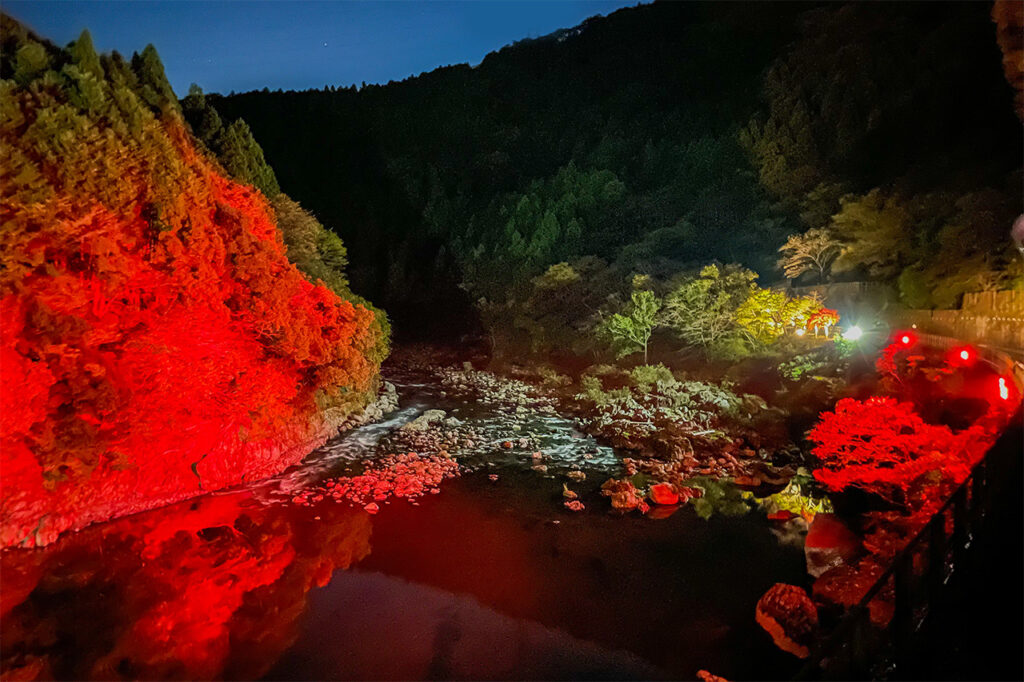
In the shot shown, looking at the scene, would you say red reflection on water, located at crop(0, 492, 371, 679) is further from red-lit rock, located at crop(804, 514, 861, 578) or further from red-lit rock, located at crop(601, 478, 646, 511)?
red-lit rock, located at crop(804, 514, 861, 578)

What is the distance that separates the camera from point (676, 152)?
3062 cm

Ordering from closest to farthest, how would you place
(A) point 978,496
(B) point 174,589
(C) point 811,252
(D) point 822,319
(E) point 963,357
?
(A) point 978,496
(B) point 174,589
(E) point 963,357
(D) point 822,319
(C) point 811,252

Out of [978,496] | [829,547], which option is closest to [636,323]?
[829,547]

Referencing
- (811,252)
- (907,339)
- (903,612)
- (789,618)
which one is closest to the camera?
(903,612)

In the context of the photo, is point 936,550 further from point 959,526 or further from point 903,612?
point 903,612

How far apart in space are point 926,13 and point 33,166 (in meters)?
31.0

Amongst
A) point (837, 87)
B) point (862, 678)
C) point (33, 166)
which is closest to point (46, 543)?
point (33, 166)

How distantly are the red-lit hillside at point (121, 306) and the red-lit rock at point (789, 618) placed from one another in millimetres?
9560

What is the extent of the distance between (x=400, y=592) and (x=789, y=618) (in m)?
5.32

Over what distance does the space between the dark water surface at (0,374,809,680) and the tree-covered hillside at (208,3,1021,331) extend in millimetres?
13399

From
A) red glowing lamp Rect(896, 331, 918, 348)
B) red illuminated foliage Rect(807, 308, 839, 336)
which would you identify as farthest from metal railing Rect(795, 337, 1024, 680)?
red illuminated foliage Rect(807, 308, 839, 336)

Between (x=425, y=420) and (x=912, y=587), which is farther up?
(x=912, y=587)

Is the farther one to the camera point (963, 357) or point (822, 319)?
point (822, 319)

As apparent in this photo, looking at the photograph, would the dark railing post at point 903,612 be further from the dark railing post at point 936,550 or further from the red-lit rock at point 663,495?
the red-lit rock at point 663,495
